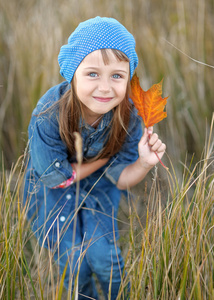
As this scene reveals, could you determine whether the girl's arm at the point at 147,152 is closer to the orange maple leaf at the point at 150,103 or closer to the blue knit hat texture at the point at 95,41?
the orange maple leaf at the point at 150,103

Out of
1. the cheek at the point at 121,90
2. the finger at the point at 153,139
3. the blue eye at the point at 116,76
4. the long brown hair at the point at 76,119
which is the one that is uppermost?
the blue eye at the point at 116,76

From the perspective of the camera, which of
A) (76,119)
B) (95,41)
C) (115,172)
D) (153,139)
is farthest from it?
(115,172)

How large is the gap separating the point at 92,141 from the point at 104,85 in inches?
12.1

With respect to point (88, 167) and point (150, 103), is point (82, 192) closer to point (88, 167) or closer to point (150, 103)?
point (88, 167)

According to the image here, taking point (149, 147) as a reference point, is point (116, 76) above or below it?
above

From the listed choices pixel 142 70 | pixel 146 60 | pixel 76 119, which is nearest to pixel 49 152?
pixel 76 119

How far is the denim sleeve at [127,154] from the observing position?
1.48m

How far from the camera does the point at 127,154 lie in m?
1.53

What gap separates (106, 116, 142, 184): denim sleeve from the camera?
1.48 metres

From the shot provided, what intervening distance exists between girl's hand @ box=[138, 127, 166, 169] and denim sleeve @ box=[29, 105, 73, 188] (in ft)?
0.86

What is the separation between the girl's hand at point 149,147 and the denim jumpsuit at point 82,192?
14 centimetres

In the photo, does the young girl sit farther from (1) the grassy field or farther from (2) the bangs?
(1) the grassy field

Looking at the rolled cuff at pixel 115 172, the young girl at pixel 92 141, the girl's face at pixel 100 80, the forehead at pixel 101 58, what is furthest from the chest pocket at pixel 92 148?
the forehead at pixel 101 58

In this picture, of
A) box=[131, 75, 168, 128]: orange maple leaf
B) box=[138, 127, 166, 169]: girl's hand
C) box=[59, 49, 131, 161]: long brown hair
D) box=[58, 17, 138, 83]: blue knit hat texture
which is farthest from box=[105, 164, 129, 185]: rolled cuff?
box=[58, 17, 138, 83]: blue knit hat texture
